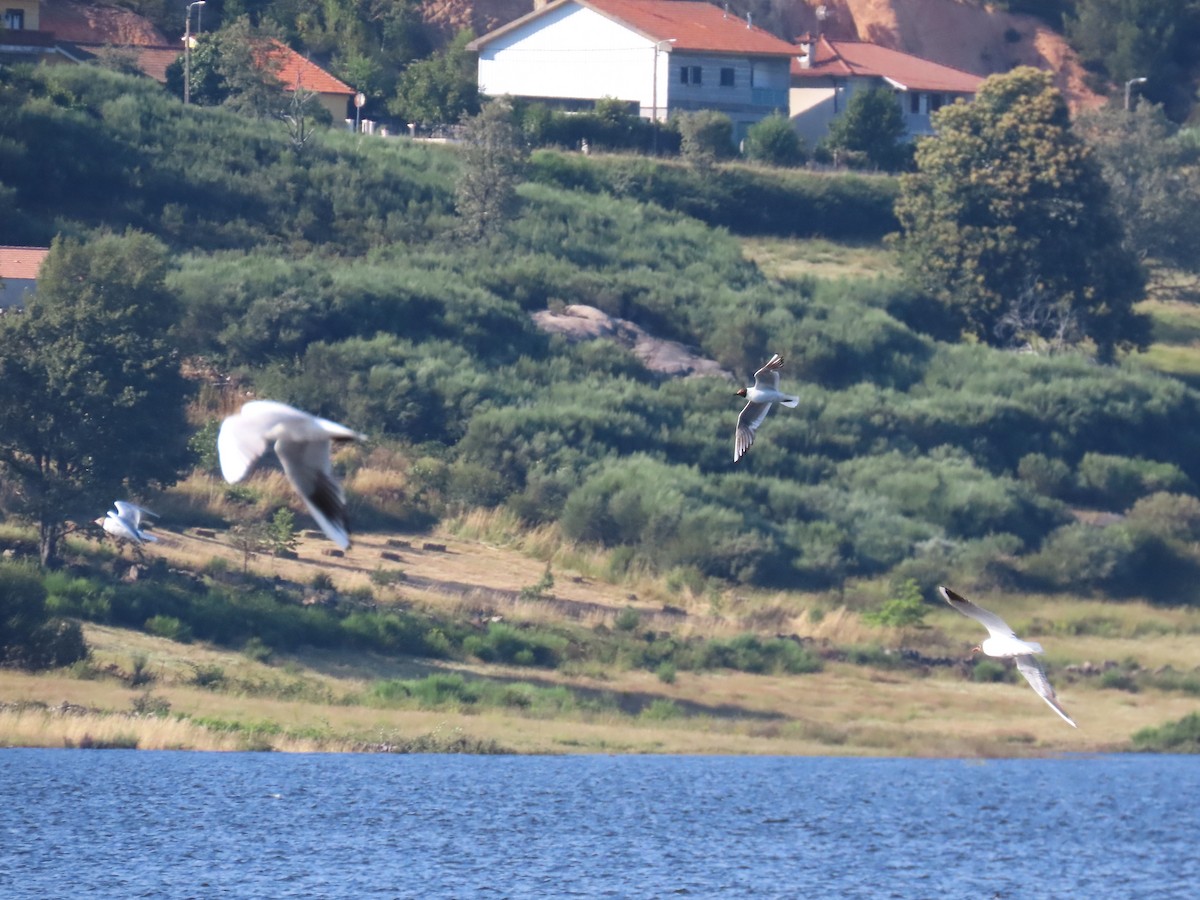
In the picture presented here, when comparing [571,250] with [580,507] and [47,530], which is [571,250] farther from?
[47,530]

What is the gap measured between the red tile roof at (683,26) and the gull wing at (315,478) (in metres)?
78.6

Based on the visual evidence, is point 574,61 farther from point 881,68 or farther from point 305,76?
point 881,68

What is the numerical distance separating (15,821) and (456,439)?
23156 mm

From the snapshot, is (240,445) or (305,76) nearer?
(240,445)

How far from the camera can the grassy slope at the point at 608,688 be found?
107 ft

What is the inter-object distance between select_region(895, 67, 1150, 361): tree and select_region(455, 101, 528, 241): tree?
15.0m

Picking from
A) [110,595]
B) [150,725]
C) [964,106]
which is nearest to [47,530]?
[110,595]

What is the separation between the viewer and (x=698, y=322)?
6338cm

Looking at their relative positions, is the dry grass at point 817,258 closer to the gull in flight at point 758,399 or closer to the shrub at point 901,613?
the shrub at point 901,613

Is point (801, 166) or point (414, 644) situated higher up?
point (801, 166)

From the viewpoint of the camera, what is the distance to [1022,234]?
70938 millimetres

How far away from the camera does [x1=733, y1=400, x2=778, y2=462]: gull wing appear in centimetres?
1711

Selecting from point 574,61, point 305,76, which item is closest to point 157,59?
point 305,76

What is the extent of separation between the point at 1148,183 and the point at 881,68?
1942cm
